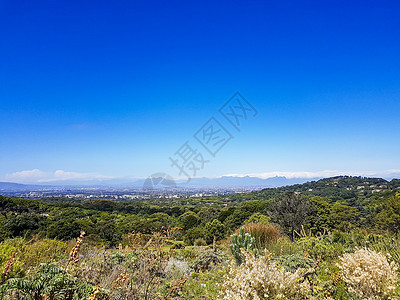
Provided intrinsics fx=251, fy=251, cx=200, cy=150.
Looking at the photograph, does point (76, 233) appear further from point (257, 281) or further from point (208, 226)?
point (257, 281)

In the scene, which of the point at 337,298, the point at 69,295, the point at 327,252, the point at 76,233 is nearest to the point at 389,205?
the point at 327,252

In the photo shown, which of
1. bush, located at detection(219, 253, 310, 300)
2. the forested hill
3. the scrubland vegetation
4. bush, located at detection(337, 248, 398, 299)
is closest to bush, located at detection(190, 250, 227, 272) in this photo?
the scrubland vegetation

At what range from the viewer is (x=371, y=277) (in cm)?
358

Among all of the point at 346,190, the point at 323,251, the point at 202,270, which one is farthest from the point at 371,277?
the point at 346,190

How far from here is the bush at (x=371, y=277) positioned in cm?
353

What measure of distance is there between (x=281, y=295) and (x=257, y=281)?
0.30 meters

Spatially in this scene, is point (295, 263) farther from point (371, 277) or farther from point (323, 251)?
point (371, 277)

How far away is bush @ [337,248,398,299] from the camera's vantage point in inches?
139

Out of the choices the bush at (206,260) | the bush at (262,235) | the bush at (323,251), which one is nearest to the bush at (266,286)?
the bush at (323,251)

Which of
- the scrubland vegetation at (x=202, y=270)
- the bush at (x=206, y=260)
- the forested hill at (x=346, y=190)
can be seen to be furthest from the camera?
the forested hill at (x=346, y=190)

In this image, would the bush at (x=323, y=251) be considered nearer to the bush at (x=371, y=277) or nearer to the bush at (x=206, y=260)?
the bush at (x=206, y=260)

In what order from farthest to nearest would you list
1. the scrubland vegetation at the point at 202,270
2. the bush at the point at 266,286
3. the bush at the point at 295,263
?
the bush at the point at 295,263
the bush at the point at 266,286
the scrubland vegetation at the point at 202,270

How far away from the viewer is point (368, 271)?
3652 mm

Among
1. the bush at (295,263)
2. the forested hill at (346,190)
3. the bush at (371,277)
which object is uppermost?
the bush at (371,277)
